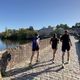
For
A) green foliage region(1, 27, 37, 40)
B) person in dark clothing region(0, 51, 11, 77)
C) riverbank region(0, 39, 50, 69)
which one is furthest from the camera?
green foliage region(1, 27, 37, 40)

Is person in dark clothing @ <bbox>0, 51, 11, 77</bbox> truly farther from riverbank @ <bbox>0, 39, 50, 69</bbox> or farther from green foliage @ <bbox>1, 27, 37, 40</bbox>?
green foliage @ <bbox>1, 27, 37, 40</bbox>

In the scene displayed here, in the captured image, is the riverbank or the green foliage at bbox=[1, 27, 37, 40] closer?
the riverbank

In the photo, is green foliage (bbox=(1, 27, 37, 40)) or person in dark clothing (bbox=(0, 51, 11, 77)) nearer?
person in dark clothing (bbox=(0, 51, 11, 77))

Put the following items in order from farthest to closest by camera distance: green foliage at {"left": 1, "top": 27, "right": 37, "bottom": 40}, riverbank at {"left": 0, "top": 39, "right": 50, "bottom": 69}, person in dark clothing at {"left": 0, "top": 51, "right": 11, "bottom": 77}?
green foliage at {"left": 1, "top": 27, "right": 37, "bottom": 40} → riverbank at {"left": 0, "top": 39, "right": 50, "bottom": 69} → person in dark clothing at {"left": 0, "top": 51, "right": 11, "bottom": 77}

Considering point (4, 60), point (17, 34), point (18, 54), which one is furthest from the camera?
point (17, 34)

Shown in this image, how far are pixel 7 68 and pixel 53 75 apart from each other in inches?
95.6

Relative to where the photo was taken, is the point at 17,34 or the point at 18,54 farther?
the point at 17,34

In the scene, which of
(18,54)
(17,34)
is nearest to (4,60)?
(18,54)

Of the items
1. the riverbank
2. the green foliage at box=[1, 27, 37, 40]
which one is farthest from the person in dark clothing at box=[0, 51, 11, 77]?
the green foliage at box=[1, 27, 37, 40]

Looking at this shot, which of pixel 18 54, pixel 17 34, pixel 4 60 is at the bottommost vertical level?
pixel 4 60

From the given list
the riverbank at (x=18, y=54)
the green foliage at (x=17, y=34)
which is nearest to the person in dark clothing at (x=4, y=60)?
the riverbank at (x=18, y=54)

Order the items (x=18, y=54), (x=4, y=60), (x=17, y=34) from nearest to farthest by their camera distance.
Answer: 1. (x=4, y=60)
2. (x=18, y=54)
3. (x=17, y=34)

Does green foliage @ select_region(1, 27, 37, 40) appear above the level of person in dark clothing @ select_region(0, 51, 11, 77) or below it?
above

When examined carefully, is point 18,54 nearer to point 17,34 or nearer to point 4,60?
point 4,60
